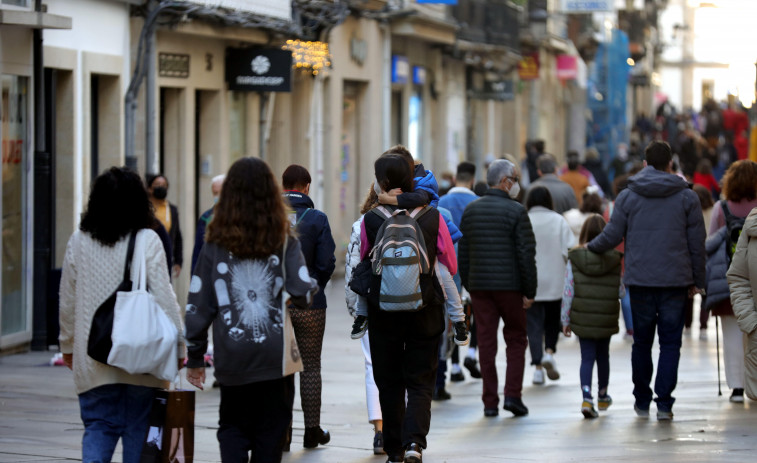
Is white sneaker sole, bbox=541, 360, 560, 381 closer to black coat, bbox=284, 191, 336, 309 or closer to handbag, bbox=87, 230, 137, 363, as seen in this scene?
black coat, bbox=284, 191, 336, 309

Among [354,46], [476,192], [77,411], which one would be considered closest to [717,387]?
[476,192]

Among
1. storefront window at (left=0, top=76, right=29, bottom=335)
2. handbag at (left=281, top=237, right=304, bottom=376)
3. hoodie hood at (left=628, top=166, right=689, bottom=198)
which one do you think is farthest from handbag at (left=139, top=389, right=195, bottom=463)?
storefront window at (left=0, top=76, right=29, bottom=335)

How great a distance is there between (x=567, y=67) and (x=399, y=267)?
41.5 metres

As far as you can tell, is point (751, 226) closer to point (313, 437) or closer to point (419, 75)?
point (313, 437)

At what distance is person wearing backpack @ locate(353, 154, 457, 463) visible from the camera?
860 cm

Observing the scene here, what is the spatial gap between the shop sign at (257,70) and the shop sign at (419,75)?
10.9 metres

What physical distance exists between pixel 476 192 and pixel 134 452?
7192 mm

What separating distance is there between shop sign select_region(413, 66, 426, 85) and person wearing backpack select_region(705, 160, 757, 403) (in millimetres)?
20125

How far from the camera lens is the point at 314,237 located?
31.6 feet

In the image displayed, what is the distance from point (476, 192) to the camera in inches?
560

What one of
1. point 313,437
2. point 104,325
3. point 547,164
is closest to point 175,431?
point 104,325

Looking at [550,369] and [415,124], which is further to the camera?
[415,124]

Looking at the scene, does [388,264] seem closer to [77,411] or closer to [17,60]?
[77,411]

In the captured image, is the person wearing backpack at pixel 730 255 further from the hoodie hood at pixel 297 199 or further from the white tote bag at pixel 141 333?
the white tote bag at pixel 141 333
